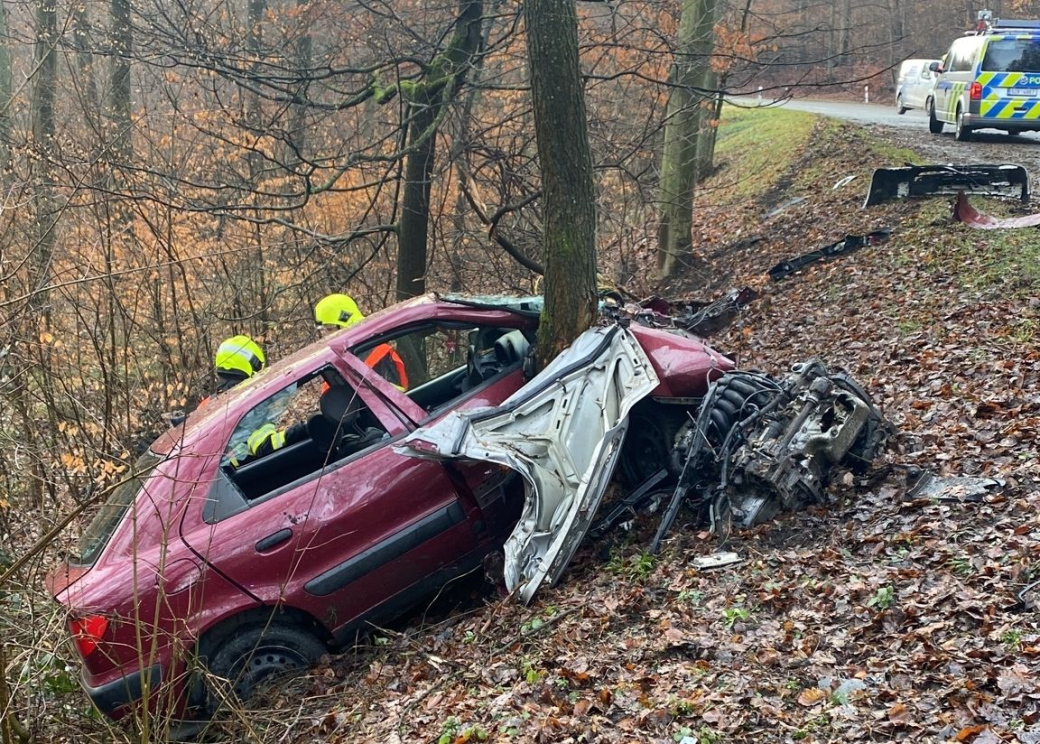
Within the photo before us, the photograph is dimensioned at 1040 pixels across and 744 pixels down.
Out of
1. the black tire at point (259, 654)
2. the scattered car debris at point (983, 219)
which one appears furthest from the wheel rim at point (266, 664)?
the scattered car debris at point (983, 219)

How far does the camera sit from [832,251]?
11672 mm

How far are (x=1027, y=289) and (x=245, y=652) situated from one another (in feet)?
24.3

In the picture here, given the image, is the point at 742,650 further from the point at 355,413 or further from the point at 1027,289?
the point at 1027,289

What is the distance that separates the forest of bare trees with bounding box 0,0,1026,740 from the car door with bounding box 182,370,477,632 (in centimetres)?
192

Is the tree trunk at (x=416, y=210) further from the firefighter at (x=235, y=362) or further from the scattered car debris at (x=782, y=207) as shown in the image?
the scattered car debris at (x=782, y=207)

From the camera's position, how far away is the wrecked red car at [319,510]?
5152 mm

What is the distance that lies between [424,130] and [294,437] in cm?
479

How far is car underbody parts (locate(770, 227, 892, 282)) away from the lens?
11.5 meters

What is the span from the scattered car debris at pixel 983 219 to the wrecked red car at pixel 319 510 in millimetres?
5803

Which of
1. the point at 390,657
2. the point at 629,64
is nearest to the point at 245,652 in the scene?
the point at 390,657

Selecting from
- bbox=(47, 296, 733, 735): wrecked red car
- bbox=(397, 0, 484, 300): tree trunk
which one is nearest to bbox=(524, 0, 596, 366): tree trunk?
bbox=(47, 296, 733, 735): wrecked red car

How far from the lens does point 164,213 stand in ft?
35.8

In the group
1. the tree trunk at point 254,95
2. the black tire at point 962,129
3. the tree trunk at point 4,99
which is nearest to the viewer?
the tree trunk at point 4,99

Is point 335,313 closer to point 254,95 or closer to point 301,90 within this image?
point 301,90
